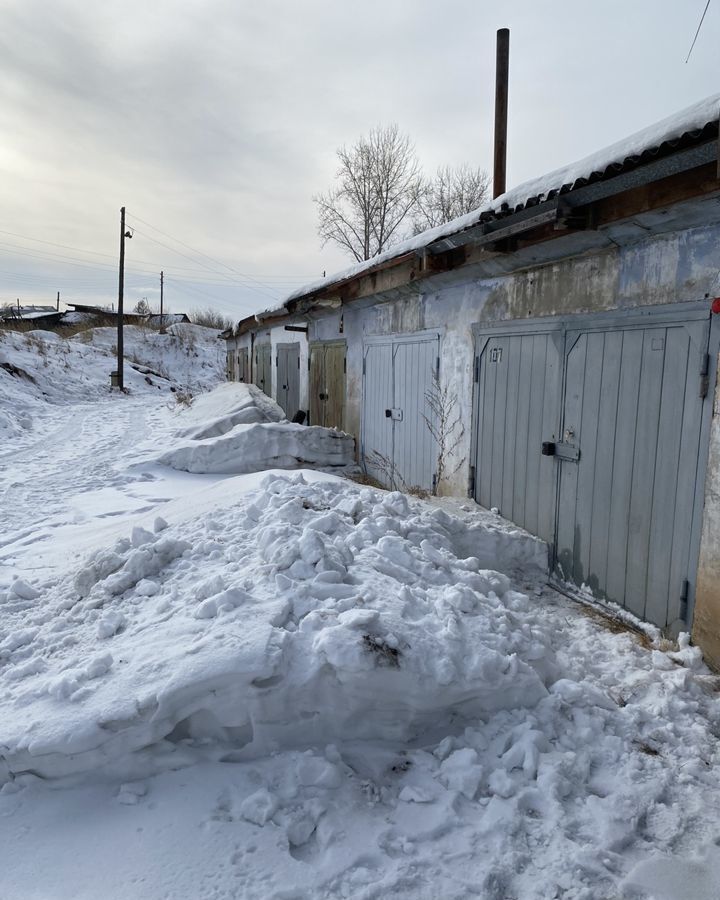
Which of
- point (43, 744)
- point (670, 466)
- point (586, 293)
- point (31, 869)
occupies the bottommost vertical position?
point (31, 869)

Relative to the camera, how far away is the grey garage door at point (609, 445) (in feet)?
11.7

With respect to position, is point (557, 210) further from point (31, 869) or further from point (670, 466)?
point (31, 869)

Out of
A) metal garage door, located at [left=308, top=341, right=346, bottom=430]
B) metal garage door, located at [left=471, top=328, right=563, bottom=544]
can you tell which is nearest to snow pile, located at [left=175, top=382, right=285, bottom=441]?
metal garage door, located at [left=308, top=341, right=346, bottom=430]

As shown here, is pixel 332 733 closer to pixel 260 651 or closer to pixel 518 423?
pixel 260 651

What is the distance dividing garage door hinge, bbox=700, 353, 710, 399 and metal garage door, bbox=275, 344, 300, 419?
914 cm

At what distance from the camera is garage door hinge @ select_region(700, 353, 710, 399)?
3.37 meters

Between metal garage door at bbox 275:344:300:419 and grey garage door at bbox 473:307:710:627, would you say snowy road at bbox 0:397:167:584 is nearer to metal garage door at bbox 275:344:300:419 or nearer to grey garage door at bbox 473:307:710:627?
metal garage door at bbox 275:344:300:419

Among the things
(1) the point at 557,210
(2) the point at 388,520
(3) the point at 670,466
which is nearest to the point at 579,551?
(3) the point at 670,466

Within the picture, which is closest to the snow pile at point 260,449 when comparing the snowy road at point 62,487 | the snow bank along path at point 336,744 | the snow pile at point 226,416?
the snow pile at point 226,416

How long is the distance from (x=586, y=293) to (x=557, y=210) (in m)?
0.76

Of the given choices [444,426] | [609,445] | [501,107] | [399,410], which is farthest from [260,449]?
[501,107]

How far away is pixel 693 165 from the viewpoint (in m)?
3.01

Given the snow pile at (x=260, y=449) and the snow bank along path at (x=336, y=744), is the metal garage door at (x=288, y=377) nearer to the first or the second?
the snow pile at (x=260, y=449)

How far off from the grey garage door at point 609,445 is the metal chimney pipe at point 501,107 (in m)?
3.11
